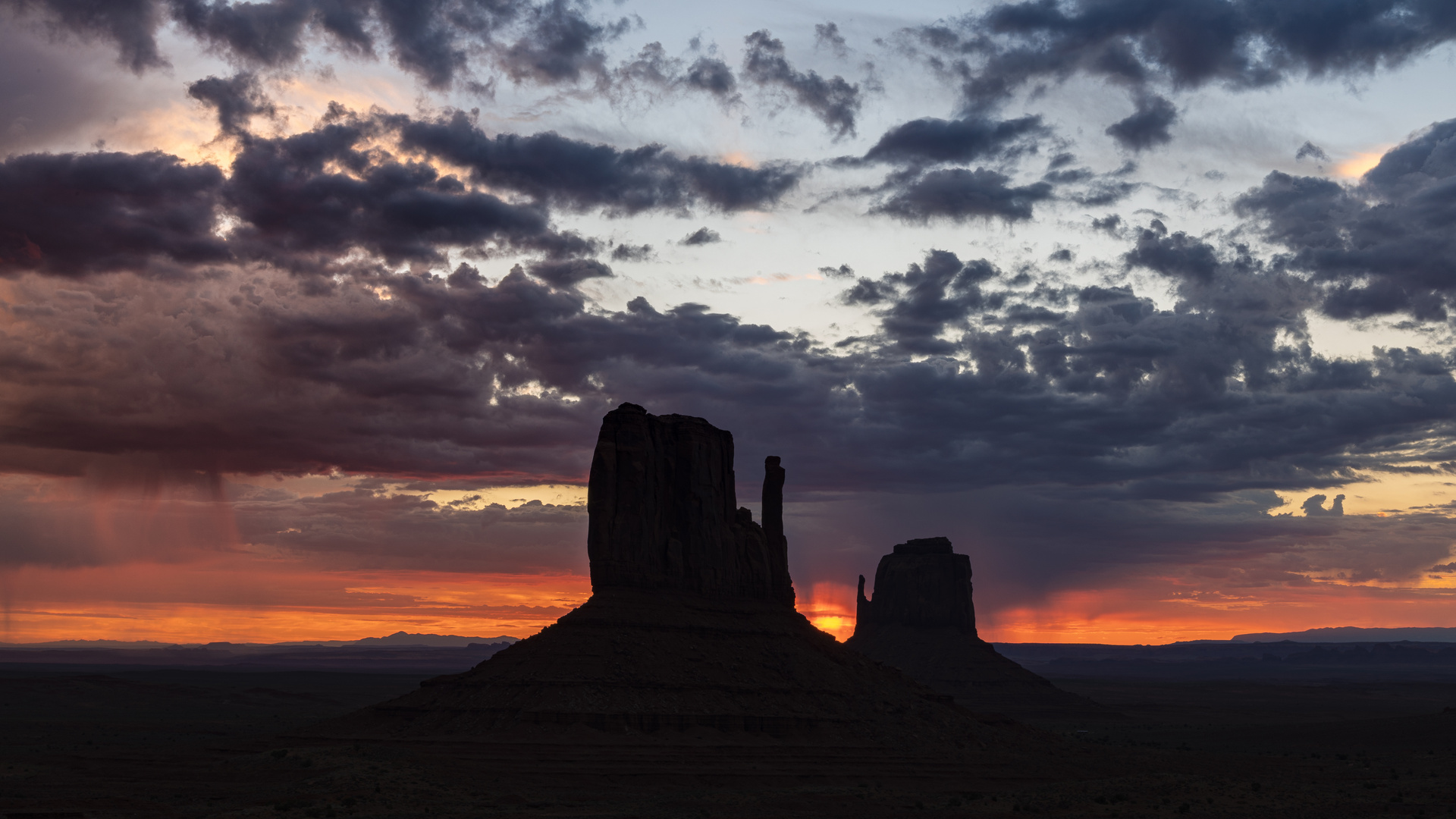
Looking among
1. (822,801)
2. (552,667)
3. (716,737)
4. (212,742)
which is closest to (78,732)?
(212,742)

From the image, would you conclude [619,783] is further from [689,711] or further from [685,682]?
[685,682]

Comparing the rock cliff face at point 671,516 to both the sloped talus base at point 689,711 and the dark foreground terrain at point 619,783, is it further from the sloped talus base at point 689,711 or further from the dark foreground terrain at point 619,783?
the dark foreground terrain at point 619,783

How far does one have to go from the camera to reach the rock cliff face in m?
116

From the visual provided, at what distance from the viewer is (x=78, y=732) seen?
13338 centimetres

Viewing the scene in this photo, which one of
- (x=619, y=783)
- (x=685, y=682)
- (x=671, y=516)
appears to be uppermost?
(x=671, y=516)

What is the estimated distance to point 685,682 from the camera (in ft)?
351

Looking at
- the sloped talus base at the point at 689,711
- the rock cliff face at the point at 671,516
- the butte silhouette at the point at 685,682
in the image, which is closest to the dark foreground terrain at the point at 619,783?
the butte silhouette at the point at 685,682

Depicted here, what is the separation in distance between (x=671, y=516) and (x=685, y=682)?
1896cm

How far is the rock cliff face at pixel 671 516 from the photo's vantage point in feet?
380

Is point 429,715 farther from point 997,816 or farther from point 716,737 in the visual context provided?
point 997,816

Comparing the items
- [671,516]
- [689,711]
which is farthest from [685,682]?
[671,516]

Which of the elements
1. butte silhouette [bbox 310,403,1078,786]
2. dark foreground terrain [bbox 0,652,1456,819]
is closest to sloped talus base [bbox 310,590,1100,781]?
butte silhouette [bbox 310,403,1078,786]

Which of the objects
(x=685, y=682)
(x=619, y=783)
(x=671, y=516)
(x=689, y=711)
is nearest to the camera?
(x=619, y=783)

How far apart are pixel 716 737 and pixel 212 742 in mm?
50947
